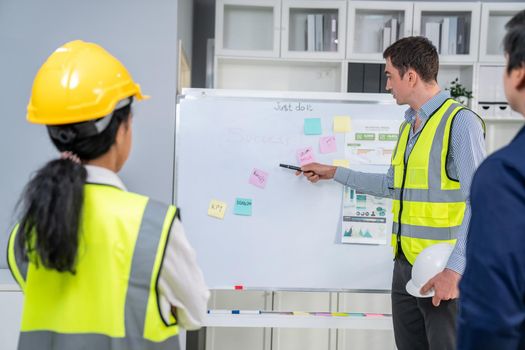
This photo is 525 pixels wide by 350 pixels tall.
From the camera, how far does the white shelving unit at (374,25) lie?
314 centimetres

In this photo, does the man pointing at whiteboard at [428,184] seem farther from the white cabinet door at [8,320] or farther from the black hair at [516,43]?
the white cabinet door at [8,320]

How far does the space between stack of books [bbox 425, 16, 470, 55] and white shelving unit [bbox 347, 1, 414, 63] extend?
0.59 feet

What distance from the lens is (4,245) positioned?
7.67ft

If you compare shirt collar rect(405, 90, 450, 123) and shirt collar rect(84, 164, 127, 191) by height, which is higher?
shirt collar rect(405, 90, 450, 123)

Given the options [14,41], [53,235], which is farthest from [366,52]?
[53,235]

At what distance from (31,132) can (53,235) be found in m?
1.67

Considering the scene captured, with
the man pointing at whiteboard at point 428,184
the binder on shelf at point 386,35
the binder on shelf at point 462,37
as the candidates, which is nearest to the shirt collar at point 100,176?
the man pointing at whiteboard at point 428,184

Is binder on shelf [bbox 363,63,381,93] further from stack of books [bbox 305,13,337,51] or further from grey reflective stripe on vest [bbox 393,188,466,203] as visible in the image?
grey reflective stripe on vest [bbox 393,188,466,203]

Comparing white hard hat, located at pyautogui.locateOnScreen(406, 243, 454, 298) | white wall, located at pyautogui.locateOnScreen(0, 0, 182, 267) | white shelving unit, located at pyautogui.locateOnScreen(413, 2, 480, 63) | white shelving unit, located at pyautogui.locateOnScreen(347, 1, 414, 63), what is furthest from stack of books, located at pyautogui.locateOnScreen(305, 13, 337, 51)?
white hard hat, located at pyautogui.locateOnScreen(406, 243, 454, 298)

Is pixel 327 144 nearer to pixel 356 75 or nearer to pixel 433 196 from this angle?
pixel 433 196

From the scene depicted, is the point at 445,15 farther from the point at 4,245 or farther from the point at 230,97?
the point at 4,245

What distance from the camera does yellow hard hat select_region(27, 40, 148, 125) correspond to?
3.03 ft

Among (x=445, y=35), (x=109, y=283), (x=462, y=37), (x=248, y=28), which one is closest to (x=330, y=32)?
(x=248, y=28)

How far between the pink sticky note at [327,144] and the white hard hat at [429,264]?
0.78 metres
